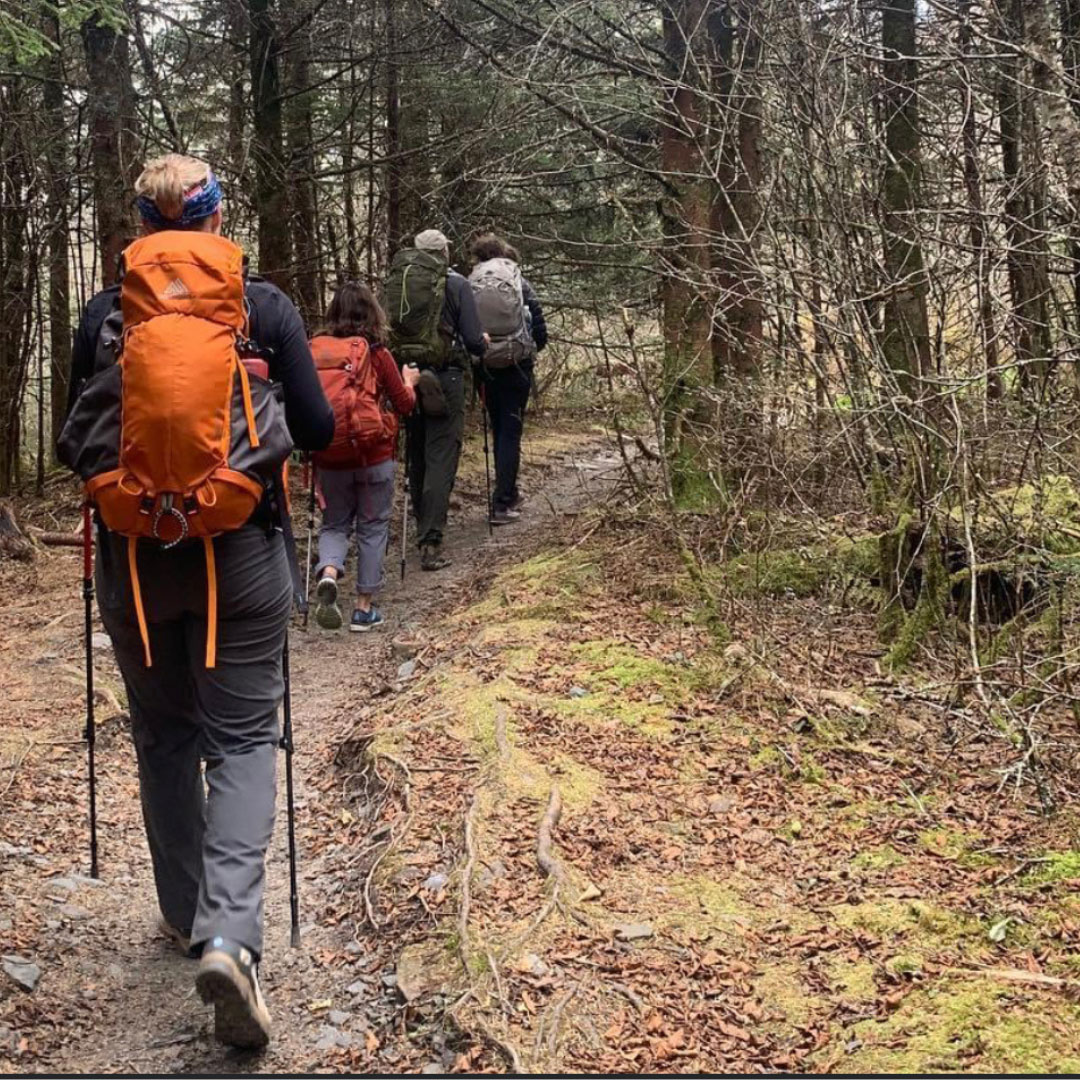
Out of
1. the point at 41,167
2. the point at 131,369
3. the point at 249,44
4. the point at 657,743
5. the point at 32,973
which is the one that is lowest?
the point at 32,973

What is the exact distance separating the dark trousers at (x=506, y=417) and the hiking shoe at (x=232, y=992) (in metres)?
7.91

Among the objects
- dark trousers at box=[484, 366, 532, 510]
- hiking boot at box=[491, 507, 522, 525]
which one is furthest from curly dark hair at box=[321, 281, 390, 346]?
hiking boot at box=[491, 507, 522, 525]

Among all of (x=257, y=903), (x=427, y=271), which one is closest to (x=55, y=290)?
(x=427, y=271)

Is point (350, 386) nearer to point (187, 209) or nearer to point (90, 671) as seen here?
point (90, 671)

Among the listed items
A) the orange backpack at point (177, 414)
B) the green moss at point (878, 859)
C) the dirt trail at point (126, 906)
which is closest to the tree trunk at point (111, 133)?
the dirt trail at point (126, 906)

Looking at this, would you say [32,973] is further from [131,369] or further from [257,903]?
[131,369]

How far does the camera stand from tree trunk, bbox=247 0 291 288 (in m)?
11.6

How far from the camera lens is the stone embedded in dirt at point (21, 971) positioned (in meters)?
3.66

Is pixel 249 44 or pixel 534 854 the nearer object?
pixel 534 854

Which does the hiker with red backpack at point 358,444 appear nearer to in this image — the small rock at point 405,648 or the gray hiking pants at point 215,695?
the small rock at point 405,648

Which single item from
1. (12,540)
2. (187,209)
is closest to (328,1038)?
(187,209)

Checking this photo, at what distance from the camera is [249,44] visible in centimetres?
1184

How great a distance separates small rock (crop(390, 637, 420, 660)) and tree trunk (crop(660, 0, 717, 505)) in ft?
7.11

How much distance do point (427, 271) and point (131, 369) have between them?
6.30 m
